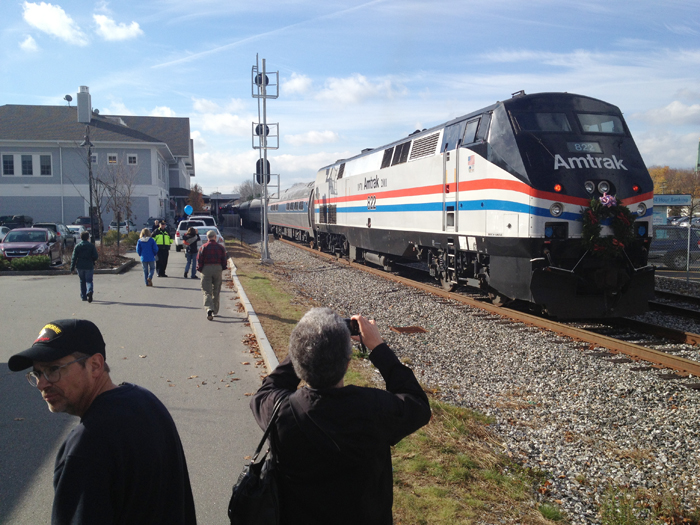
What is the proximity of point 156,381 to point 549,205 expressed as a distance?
6.65m

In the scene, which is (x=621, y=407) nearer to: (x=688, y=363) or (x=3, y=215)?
(x=688, y=363)

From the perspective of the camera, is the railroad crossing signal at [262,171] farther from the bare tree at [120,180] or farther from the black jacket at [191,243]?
the bare tree at [120,180]

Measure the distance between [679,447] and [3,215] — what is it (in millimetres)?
47809

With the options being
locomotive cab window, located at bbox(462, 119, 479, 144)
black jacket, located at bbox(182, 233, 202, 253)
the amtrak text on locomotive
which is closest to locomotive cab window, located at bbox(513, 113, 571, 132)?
the amtrak text on locomotive

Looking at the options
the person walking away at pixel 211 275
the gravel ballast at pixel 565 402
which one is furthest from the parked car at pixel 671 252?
the person walking away at pixel 211 275

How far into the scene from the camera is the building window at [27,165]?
43.4m

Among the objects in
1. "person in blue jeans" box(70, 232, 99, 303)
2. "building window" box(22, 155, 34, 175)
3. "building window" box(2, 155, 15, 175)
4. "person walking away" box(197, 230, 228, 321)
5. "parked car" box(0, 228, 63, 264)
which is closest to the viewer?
"person walking away" box(197, 230, 228, 321)

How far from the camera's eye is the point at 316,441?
2.26 m

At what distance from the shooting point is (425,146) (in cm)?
1340

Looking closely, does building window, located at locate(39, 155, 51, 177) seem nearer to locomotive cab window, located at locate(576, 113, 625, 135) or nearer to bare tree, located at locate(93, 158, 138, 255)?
bare tree, located at locate(93, 158, 138, 255)

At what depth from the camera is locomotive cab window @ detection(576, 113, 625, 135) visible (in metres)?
10.1

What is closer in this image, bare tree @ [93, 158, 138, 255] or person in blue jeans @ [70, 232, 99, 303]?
person in blue jeans @ [70, 232, 99, 303]

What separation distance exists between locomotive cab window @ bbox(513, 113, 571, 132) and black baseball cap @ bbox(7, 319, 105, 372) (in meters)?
8.95

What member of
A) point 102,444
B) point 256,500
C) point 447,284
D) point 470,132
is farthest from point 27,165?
point 256,500
